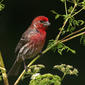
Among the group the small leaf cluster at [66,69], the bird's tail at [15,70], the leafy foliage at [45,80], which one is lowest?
the bird's tail at [15,70]

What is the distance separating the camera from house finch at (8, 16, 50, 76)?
250 centimetres

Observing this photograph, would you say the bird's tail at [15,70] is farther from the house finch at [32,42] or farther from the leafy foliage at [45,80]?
the leafy foliage at [45,80]

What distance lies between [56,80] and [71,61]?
236 centimetres

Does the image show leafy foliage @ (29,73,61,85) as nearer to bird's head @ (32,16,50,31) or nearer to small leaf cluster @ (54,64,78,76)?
small leaf cluster @ (54,64,78,76)

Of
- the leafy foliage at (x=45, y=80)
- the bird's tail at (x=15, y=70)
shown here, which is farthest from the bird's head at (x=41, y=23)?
the leafy foliage at (x=45, y=80)

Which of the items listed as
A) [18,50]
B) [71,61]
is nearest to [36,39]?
[18,50]

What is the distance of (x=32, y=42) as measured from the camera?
2.58 metres

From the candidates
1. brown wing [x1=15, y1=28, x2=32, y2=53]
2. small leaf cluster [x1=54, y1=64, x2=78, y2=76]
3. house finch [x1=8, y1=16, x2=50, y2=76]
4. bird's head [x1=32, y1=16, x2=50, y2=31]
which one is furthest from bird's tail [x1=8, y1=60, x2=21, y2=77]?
small leaf cluster [x1=54, y1=64, x2=78, y2=76]

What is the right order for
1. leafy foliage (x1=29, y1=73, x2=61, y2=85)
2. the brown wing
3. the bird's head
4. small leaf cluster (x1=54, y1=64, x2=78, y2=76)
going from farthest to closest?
the brown wing
the bird's head
small leaf cluster (x1=54, y1=64, x2=78, y2=76)
leafy foliage (x1=29, y1=73, x2=61, y2=85)

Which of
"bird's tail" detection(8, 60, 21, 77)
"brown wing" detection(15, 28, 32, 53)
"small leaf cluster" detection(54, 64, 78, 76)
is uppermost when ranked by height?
"small leaf cluster" detection(54, 64, 78, 76)

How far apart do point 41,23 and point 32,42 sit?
0.20 meters

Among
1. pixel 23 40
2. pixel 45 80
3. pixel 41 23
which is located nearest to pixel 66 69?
pixel 45 80

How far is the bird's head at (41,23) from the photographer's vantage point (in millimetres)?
2463

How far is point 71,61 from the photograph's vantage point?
13.2 feet
